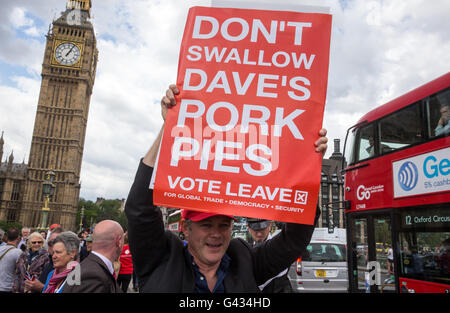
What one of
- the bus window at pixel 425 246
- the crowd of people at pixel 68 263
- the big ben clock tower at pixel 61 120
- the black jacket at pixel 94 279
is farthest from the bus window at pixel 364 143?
the big ben clock tower at pixel 61 120

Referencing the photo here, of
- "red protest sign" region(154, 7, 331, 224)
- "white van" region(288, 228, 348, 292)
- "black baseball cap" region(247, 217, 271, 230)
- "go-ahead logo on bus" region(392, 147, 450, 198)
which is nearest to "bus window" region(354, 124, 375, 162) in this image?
"go-ahead logo on bus" region(392, 147, 450, 198)

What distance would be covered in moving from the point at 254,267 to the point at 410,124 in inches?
210

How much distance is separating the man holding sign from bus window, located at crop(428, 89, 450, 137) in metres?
4.50

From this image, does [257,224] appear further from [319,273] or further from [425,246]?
[319,273]

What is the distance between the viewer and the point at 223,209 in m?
1.79

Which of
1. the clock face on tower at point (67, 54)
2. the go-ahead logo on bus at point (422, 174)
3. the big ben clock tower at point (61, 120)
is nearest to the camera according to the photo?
the go-ahead logo on bus at point (422, 174)

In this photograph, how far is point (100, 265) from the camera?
2.69 metres

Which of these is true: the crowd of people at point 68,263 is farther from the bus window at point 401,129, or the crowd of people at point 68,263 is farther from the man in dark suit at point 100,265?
the bus window at point 401,129

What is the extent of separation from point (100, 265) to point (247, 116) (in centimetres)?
172

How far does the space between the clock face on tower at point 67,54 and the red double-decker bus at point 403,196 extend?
241ft

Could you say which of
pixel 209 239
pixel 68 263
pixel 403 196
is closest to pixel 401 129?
pixel 403 196

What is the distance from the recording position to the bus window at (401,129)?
6043mm

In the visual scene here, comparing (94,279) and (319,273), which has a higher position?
(94,279)
